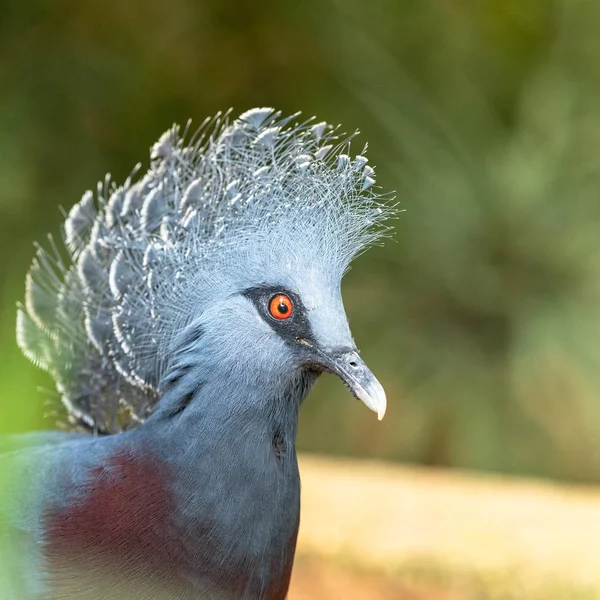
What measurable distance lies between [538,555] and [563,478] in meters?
1.89

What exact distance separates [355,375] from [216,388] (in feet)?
0.95

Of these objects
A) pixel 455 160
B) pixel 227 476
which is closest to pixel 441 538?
pixel 227 476

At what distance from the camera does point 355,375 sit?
5.82ft

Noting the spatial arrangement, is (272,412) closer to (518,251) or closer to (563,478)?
(518,251)

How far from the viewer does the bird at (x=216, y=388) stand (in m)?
1.75

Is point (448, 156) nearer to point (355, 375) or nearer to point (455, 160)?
point (455, 160)

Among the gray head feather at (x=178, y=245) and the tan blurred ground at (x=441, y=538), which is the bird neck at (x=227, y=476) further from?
the tan blurred ground at (x=441, y=538)

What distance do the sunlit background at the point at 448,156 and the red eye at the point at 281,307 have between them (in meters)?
2.91

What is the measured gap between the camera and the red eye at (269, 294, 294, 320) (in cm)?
180

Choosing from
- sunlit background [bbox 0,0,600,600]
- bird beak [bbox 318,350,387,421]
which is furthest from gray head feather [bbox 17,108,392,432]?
sunlit background [bbox 0,0,600,600]

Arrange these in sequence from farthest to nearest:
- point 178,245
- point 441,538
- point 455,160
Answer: point 455,160 → point 441,538 → point 178,245

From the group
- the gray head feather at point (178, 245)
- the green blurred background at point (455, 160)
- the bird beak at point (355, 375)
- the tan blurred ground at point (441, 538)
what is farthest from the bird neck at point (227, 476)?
the green blurred background at point (455, 160)

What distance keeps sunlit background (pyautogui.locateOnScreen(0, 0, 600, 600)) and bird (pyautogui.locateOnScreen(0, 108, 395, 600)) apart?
2621mm

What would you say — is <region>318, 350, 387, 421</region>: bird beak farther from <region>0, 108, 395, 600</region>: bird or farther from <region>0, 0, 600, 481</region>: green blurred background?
<region>0, 0, 600, 481</region>: green blurred background
